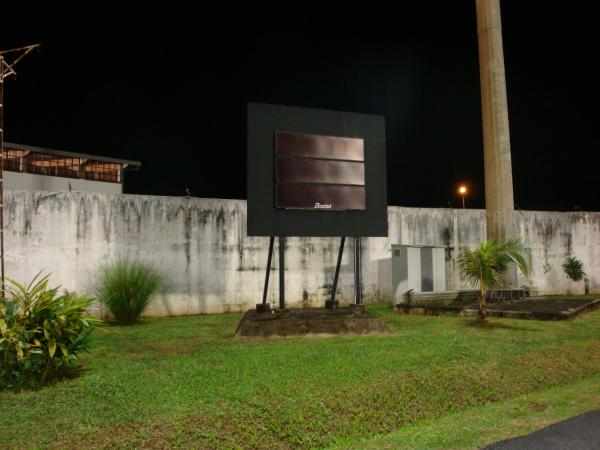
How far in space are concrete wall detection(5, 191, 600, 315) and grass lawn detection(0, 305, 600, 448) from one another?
4.15m

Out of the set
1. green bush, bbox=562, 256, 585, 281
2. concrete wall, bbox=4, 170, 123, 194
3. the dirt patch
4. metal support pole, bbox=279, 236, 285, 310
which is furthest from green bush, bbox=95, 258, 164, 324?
green bush, bbox=562, 256, 585, 281

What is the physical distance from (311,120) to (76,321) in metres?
6.47

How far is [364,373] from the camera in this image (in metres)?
7.02

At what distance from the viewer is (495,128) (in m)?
17.6

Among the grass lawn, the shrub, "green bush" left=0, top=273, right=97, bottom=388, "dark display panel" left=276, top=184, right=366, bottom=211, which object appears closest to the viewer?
the grass lawn

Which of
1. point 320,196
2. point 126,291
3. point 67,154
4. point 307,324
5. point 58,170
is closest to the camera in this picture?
point 307,324

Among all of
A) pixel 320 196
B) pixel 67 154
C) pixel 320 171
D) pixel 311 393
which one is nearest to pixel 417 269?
pixel 320 196

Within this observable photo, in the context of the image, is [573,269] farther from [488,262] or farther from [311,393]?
[311,393]

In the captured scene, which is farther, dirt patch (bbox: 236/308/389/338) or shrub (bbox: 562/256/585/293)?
shrub (bbox: 562/256/585/293)

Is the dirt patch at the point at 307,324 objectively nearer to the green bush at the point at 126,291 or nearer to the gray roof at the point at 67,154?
the green bush at the point at 126,291

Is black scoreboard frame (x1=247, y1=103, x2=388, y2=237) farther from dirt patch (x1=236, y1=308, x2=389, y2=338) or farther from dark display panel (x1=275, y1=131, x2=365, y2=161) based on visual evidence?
dirt patch (x1=236, y1=308, x2=389, y2=338)

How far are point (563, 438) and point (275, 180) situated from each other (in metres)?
7.05

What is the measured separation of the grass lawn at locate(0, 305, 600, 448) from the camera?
5.33m

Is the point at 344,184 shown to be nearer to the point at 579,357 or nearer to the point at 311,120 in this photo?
the point at 311,120
